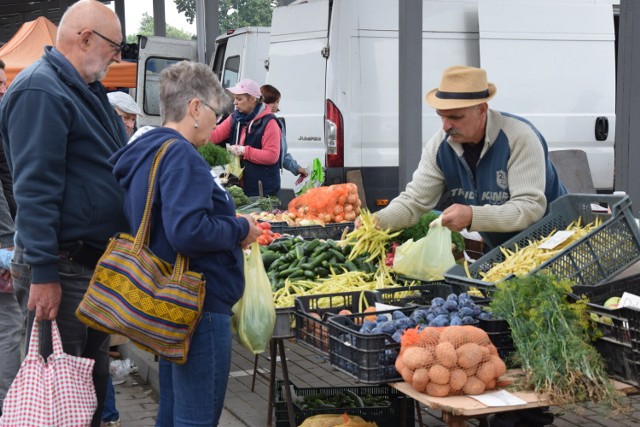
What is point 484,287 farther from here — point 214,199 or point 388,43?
point 388,43

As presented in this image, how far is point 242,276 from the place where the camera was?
334 cm

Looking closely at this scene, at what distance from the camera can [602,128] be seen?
9.74m

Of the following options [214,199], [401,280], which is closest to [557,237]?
[401,280]

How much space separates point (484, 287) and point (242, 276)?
107cm

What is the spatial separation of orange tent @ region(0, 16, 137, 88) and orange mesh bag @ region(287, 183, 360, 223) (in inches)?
396

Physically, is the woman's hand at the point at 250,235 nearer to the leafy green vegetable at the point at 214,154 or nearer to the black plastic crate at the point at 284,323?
the black plastic crate at the point at 284,323

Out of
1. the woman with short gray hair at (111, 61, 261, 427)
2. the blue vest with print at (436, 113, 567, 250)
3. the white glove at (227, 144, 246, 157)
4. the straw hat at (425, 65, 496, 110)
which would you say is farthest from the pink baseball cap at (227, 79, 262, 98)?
the woman with short gray hair at (111, 61, 261, 427)

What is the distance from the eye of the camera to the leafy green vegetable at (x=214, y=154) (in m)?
8.09

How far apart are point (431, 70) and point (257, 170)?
2.19 m

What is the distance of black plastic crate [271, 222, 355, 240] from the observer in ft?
20.2

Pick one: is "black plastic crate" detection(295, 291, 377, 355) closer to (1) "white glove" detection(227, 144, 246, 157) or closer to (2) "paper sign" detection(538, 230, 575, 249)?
(2) "paper sign" detection(538, 230, 575, 249)

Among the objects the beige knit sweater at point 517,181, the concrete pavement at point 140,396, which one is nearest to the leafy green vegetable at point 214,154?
the concrete pavement at point 140,396

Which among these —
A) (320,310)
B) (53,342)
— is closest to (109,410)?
(53,342)

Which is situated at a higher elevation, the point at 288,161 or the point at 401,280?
the point at 288,161
